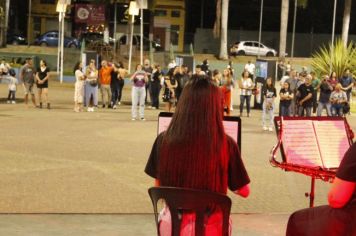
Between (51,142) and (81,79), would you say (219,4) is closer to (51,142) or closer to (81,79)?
(81,79)

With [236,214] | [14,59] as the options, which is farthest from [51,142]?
[14,59]

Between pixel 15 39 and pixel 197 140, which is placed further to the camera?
pixel 15 39

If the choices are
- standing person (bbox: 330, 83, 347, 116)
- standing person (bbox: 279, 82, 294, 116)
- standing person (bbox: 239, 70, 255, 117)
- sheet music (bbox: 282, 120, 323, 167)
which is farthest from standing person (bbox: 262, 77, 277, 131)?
sheet music (bbox: 282, 120, 323, 167)

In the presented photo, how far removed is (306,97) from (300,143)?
51.4ft

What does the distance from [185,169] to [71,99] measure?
24846 mm

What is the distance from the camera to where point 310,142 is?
6020 millimetres

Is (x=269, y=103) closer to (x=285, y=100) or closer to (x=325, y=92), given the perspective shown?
(x=285, y=100)

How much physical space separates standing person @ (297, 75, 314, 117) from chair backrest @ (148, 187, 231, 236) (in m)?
17.4

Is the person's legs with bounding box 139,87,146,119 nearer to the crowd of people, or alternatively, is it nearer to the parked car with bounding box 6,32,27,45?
the crowd of people

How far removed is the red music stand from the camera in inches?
234

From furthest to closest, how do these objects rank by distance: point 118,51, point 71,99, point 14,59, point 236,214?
point 118,51 → point 14,59 → point 71,99 → point 236,214

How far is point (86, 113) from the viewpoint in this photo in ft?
75.2

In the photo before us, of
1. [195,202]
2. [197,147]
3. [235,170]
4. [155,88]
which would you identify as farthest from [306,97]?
[195,202]

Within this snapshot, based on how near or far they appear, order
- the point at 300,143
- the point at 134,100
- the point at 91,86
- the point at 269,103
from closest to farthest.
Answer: the point at 300,143
the point at 269,103
the point at 134,100
the point at 91,86
